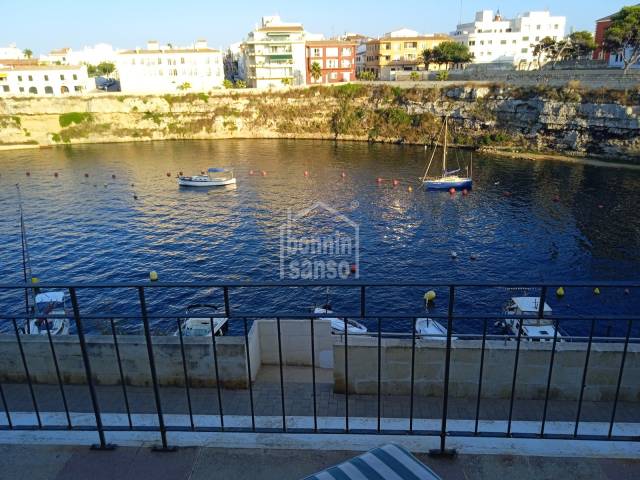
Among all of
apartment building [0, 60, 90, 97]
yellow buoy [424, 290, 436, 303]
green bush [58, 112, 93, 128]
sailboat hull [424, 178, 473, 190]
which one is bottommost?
yellow buoy [424, 290, 436, 303]

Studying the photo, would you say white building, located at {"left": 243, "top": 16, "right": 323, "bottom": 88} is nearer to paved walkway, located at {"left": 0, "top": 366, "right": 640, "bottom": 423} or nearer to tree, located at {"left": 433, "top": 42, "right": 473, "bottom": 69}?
tree, located at {"left": 433, "top": 42, "right": 473, "bottom": 69}

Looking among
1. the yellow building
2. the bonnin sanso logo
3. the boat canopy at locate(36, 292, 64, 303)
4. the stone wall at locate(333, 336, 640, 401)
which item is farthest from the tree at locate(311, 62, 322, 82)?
the stone wall at locate(333, 336, 640, 401)

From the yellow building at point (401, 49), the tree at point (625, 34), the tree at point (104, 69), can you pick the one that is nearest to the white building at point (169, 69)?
the tree at point (104, 69)

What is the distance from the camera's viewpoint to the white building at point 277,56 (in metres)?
81.5

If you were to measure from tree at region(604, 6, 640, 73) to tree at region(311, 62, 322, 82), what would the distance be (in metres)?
44.0

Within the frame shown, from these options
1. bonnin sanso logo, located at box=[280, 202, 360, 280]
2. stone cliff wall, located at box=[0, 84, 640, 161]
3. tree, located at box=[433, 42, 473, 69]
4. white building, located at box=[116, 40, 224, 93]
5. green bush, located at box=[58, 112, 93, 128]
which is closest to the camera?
bonnin sanso logo, located at box=[280, 202, 360, 280]

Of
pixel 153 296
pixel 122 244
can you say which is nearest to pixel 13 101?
pixel 122 244

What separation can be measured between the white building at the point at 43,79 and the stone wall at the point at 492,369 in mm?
91948

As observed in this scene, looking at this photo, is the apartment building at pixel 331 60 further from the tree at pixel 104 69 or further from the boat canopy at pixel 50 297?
the boat canopy at pixel 50 297

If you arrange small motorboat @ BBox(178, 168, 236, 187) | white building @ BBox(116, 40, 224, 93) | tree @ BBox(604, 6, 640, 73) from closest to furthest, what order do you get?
small motorboat @ BBox(178, 168, 236, 187) < tree @ BBox(604, 6, 640, 73) < white building @ BBox(116, 40, 224, 93)

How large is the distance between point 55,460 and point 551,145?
63793 mm

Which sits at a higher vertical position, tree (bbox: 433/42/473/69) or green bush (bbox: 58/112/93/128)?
tree (bbox: 433/42/473/69)

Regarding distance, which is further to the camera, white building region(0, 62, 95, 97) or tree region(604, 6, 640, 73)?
white building region(0, 62, 95, 97)

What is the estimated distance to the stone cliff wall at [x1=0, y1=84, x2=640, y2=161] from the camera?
2303 inches
